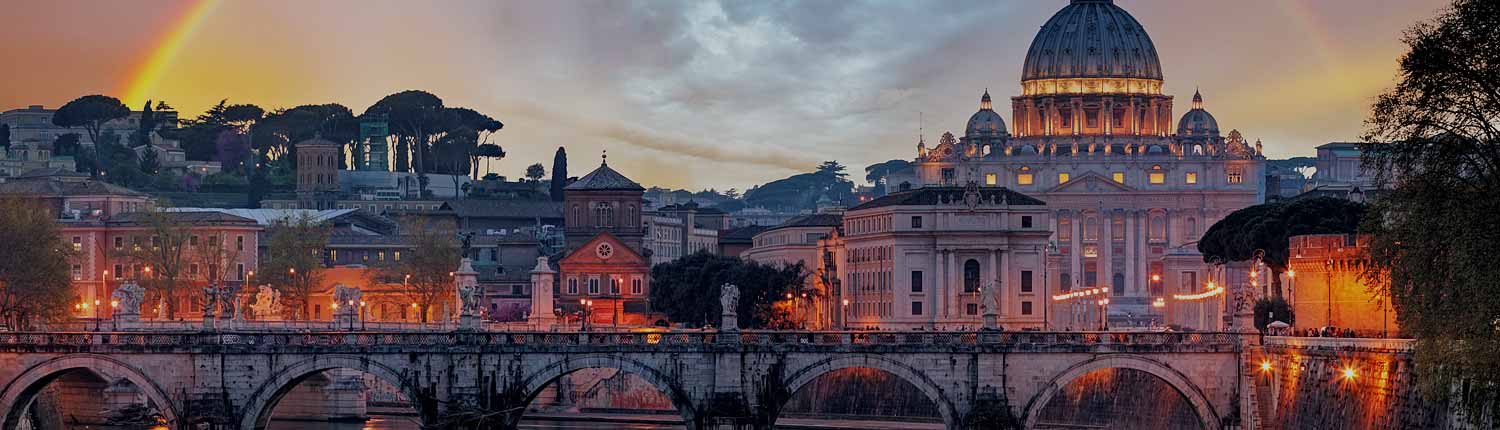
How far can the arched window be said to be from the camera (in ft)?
452

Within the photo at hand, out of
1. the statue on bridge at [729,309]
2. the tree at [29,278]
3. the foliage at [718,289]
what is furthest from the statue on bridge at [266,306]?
the statue on bridge at [729,309]

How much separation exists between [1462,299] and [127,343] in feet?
129

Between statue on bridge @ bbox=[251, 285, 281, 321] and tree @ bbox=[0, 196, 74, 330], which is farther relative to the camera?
statue on bridge @ bbox=[251, 285, 281, 321]

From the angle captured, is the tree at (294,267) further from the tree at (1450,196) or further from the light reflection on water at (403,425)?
the tree at (1450,196)

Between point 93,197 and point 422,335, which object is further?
point 93,197

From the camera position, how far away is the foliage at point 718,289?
137250mm

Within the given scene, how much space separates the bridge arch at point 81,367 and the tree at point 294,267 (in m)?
61.8

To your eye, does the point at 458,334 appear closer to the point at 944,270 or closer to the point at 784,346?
the point at 784,346

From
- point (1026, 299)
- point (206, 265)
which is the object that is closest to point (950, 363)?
point (1026, 299)

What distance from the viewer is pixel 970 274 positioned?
138000 mm

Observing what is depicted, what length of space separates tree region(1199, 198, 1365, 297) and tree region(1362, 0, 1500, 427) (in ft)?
155

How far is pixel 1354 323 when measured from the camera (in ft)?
284

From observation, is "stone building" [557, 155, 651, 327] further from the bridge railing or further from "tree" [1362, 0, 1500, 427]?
"tree" [1362, 0, 1500, 427]

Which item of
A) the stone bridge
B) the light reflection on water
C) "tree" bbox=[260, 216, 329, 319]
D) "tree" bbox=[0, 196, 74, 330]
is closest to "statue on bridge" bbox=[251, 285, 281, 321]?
"tree" bbox=[0, 196, 74, 330]
